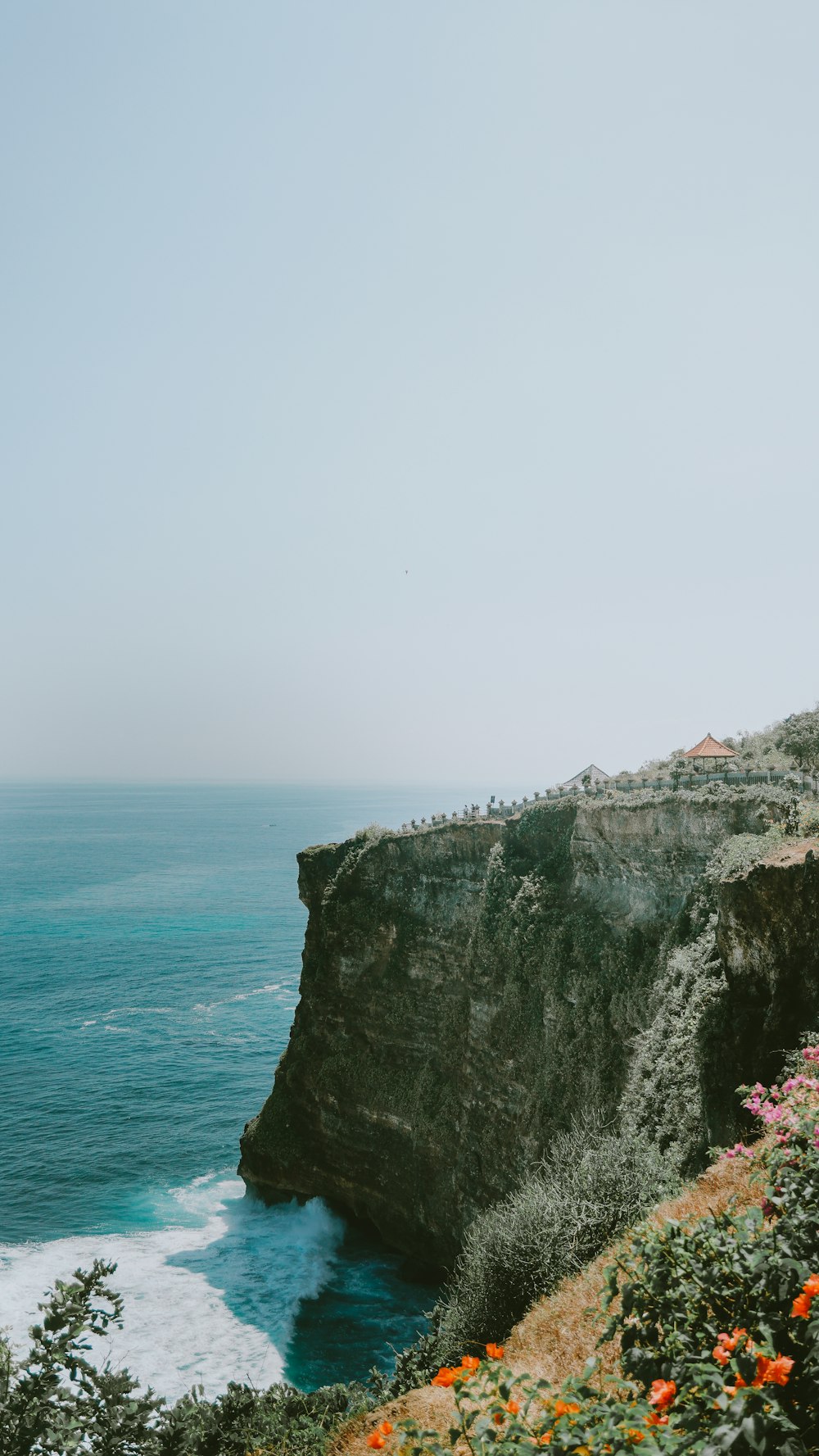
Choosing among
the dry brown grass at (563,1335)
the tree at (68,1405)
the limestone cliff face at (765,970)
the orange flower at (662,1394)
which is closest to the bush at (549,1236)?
the dry brown grass at (563,1335)

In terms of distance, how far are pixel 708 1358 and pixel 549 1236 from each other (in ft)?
36.3

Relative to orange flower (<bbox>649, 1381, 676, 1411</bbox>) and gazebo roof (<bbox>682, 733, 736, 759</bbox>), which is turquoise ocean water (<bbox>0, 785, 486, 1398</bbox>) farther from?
orange flower (<bbox>649, 1381, 676, 1411</bbox>)

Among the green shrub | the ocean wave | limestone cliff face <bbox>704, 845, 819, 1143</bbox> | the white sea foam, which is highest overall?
limestone cliff face <bbox>704, 845, 819, 1143</bbox>

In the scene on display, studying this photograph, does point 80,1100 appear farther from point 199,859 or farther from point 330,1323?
point 199,859

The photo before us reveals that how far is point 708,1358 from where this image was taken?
18.0 ft

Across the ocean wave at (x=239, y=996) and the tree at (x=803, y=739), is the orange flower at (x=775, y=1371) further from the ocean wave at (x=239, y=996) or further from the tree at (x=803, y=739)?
the ocean wave at (x=239, y=996)

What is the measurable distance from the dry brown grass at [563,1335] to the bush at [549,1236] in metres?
1.53

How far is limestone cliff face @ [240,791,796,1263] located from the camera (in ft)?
89.8

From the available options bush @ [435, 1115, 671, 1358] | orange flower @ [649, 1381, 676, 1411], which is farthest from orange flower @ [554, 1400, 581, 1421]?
bush @ [435, 1115, 671, 1358]

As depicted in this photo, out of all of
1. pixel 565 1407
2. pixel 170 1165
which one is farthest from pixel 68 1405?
pixel 170 1165

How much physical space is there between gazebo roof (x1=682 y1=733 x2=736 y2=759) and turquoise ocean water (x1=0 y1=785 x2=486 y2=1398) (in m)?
23.8

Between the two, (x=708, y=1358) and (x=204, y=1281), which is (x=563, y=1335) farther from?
(x=204, y=1281)

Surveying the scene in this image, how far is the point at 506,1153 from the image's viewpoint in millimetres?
29172

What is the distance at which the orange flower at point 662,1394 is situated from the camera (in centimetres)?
502
